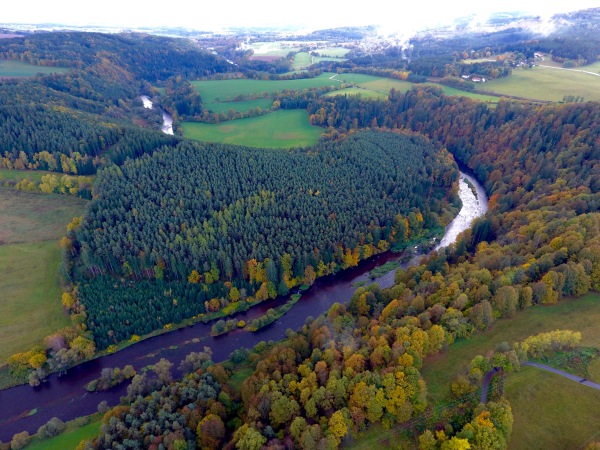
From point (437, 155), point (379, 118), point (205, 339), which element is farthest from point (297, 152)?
point (205, 339)

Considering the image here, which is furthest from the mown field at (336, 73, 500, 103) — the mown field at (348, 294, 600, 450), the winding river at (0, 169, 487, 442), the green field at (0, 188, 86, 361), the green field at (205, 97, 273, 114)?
the green field at (0, 188, 86, 361)

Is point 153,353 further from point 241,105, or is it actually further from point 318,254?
point 241,105

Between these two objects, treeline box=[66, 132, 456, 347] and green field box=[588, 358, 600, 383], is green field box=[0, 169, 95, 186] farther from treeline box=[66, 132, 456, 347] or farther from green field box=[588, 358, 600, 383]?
green field box=[588, 358, 600, 383]

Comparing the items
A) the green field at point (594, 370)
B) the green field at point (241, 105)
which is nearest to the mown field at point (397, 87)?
the green field at point (241, 105)

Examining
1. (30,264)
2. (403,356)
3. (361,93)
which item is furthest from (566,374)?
(361,93)

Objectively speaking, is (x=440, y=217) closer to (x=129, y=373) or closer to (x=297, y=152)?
(x=297, y=152)

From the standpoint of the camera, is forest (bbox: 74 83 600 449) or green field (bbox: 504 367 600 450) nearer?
green field (bbox: 504 367 600 450)

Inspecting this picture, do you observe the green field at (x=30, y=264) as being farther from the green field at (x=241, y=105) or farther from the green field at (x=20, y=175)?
the green field at (x=241, y=105)
